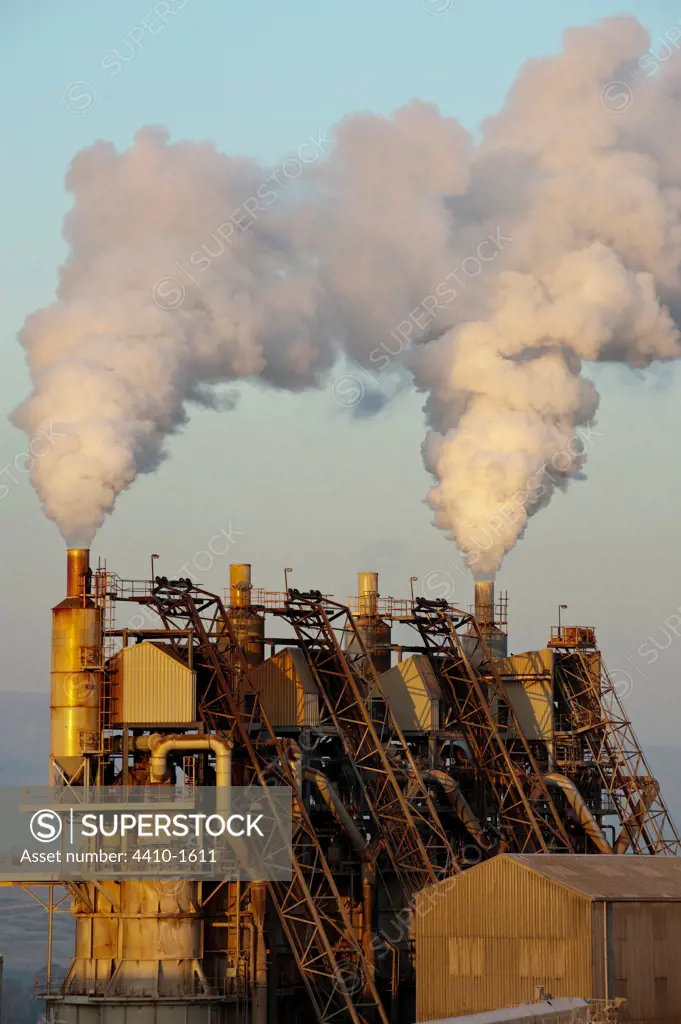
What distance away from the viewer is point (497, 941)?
49.9 metres

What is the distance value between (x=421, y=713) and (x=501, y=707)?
5.40 meters

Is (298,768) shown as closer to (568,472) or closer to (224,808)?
(224,808)

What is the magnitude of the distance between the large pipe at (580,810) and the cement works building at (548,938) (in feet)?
55.9

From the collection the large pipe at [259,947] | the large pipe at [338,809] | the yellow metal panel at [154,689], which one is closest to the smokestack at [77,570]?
the yellow metal panel at [154,689]

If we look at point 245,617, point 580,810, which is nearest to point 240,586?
point 245,617

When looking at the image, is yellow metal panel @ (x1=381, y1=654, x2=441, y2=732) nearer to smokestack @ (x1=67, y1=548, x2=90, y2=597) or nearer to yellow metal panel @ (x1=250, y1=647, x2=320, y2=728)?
yellow metal panel @ (x1=250, y1=647, x2=320, y2=728)

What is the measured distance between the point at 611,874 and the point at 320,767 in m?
14.5

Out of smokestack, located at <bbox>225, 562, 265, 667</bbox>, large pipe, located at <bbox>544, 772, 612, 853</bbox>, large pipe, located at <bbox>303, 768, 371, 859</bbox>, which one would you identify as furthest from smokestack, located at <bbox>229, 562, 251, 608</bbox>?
large pipe, located at <bbox>544, 772, 612, 853</bbox>

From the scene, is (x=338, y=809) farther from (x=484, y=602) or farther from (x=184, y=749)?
(x=484, y=602)

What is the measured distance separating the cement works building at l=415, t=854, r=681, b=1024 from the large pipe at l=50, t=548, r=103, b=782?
479 inches

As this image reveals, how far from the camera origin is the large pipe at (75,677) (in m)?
58.7

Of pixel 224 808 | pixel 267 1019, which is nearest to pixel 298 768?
pixel 224 808

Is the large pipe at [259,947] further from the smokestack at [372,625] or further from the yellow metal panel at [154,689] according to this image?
the smokestack at [372,625]

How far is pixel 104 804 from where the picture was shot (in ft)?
190
